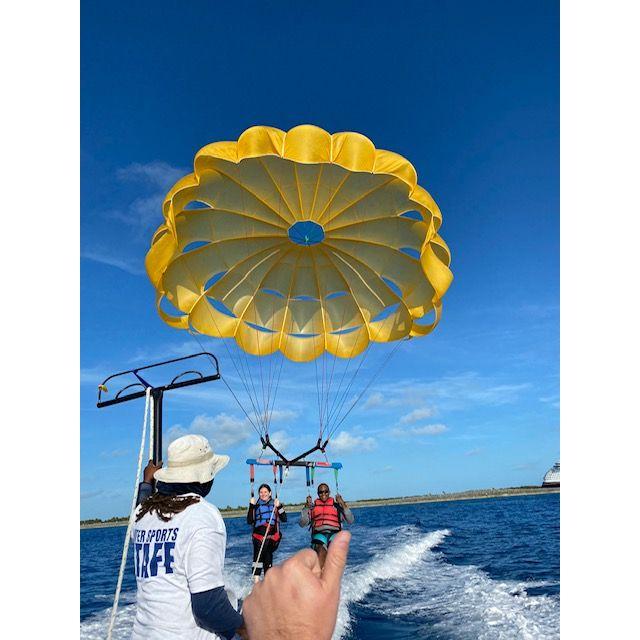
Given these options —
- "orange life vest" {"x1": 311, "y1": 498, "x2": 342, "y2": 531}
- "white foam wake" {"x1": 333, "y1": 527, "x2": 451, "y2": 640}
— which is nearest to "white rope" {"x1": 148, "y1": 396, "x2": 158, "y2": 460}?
"orange life vest" {"x1": 311, "y1": 498, "x2": 342, "y2": 531}

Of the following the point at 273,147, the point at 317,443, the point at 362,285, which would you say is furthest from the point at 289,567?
the point at 362,285

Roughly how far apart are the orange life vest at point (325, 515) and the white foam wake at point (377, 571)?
1765 millimetres

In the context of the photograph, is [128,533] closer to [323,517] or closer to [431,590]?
[323,517]

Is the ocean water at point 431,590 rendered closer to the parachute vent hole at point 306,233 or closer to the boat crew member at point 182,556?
the parachute vent hole at point 306,233

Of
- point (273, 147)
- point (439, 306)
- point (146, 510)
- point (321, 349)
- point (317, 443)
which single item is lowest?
point (317, 443)

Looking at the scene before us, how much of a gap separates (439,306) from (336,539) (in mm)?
8326

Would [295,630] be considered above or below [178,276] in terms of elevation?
below

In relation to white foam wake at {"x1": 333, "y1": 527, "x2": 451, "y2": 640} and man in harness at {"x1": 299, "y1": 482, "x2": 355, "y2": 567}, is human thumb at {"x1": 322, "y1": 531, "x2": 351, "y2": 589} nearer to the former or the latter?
man in harness at {"x1": 299, "y1": 482, "x2": 355, "y2": 567}

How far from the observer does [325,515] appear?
8.89 meters

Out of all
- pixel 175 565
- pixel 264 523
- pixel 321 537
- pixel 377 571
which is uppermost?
pixel 175 565

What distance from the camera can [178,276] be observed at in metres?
8.97

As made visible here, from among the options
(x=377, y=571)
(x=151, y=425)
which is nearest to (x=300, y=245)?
(x=151, y=425)

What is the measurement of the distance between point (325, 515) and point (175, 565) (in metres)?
7.20

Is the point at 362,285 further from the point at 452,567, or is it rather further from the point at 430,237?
the point at 452,567
